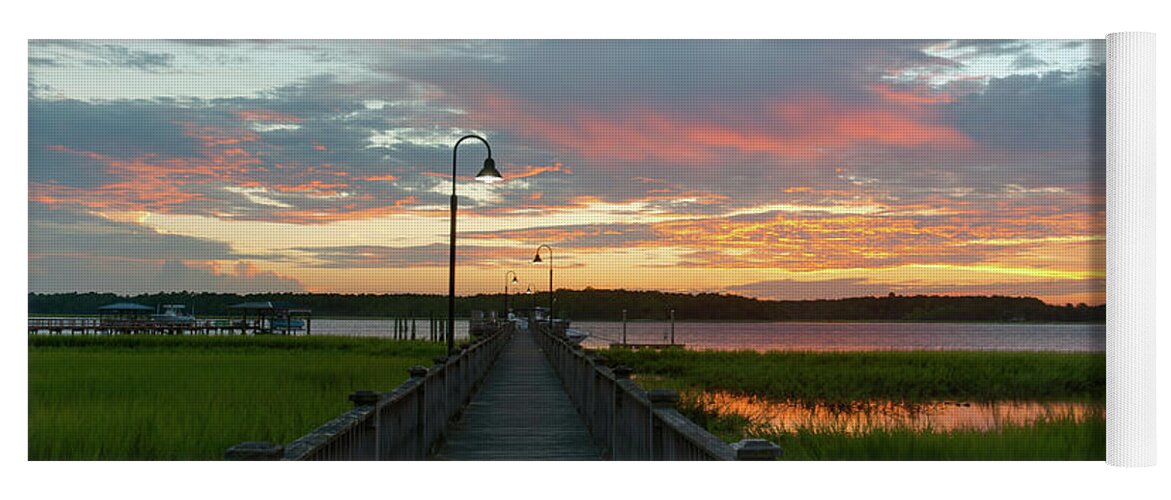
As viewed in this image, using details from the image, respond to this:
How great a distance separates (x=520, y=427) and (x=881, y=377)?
20.4 metres

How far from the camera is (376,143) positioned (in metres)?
16.8

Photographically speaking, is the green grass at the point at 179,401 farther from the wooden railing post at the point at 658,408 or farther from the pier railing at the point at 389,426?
the wooden railing post at the point at 658,408

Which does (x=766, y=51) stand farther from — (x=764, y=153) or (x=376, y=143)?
(x=376, y=143)

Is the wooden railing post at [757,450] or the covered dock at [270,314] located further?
the covered dock at [270,314]

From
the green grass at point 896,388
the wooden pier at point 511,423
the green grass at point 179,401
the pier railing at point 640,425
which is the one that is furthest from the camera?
the green grass at point 896,388

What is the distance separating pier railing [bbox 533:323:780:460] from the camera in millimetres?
5402

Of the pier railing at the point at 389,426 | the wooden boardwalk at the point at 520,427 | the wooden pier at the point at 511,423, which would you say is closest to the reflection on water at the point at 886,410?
the wooden boardwalk at the point at 520,427

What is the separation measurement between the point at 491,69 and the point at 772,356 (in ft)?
109

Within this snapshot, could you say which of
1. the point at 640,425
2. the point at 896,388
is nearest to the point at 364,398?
the point at 640,425

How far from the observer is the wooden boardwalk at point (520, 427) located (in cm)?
1143

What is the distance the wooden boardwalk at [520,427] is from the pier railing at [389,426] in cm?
32

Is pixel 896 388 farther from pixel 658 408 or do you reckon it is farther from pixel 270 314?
pixel 270 314

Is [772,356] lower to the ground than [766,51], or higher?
lower
